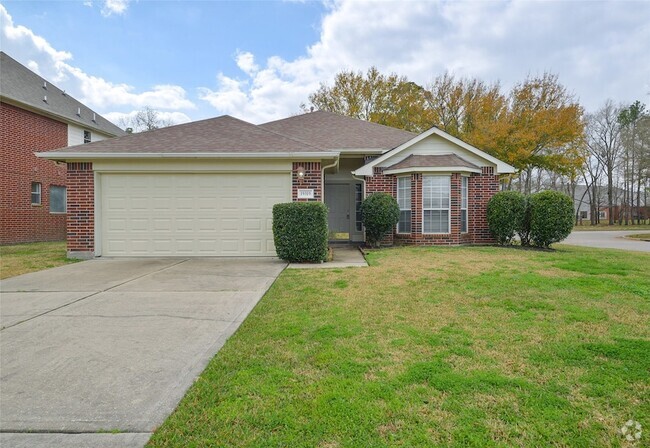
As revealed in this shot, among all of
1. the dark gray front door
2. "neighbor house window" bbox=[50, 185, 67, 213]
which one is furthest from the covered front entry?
"neighbor house window" bbox=[50, 185, 67, 213]

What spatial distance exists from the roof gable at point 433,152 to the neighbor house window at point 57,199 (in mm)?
14769

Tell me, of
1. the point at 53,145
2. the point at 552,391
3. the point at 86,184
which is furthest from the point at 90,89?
the point at 552,391

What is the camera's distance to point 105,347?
11.1 feet

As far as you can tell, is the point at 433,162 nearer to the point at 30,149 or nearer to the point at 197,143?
the point at 197,143

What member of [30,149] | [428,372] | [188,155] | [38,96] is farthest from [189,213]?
[38,96]

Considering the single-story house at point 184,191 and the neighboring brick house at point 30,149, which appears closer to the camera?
the single-story house at point 184,191

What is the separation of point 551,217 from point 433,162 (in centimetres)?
382

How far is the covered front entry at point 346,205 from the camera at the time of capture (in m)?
13.9

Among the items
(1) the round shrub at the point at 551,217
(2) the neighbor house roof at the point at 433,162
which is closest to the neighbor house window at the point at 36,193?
(2) the neighbor house roof at the point at 433,162

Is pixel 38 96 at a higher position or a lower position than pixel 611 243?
higher

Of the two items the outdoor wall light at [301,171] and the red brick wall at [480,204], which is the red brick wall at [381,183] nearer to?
the red brick wall at [480,204]

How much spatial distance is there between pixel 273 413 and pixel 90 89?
2664 cm

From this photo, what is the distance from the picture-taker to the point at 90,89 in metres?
22.1

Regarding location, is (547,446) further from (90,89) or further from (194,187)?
(90,89)
